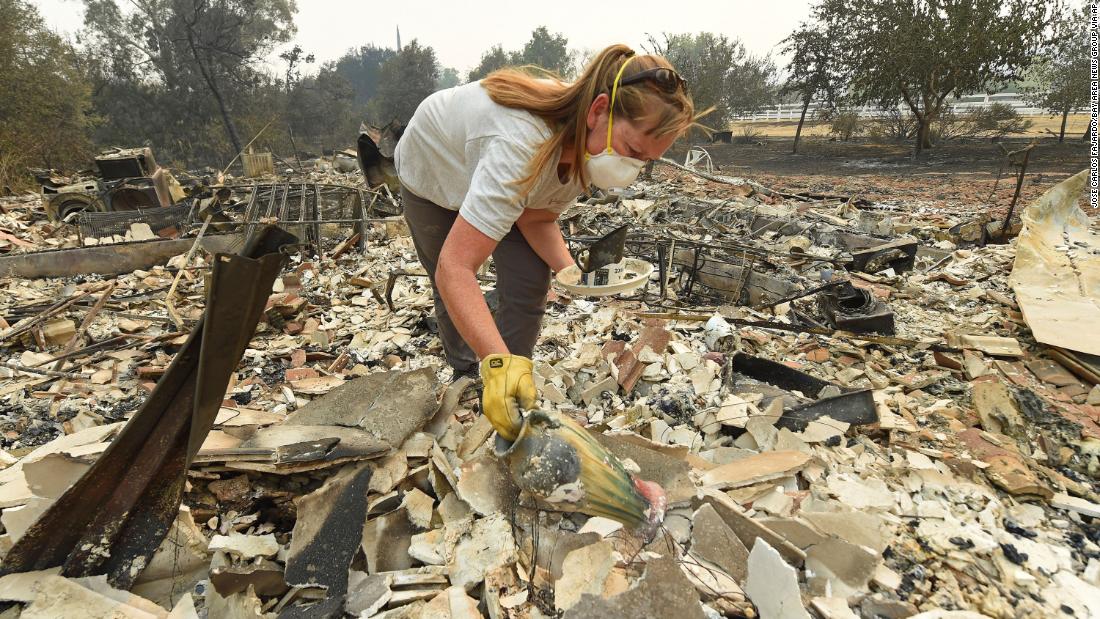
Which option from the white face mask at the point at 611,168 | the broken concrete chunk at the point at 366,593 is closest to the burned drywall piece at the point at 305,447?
the broken concrete chunk at the point at 366,593

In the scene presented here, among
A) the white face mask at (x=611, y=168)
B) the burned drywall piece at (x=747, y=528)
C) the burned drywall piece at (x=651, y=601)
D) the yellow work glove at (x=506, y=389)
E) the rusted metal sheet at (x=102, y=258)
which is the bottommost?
the burned drywall piece at (x=747, y=528)

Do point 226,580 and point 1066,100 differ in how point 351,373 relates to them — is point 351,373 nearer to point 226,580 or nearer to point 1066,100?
point 226,580

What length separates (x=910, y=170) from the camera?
15.4 m

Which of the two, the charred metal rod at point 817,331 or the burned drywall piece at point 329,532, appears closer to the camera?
the burned drywall piece at point 329,532

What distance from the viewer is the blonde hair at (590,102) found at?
143cm

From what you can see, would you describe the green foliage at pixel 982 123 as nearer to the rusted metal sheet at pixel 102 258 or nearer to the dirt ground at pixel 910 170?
the dirt ground at pixel 910 170

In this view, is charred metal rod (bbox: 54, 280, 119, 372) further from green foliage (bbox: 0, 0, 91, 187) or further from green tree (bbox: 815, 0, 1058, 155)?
green tree (bbox: 815, 0, 1058, 155)

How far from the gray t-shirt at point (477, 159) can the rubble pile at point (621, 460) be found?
659 mm

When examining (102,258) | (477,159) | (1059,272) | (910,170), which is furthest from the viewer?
(910,170)

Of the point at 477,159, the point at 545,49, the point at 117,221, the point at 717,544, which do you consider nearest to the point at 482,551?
the point at 717,544

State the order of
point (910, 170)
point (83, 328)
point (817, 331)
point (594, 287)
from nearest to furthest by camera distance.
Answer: point (594, 287) → point (817, 331) → point (83, 328) → point (910, 170)

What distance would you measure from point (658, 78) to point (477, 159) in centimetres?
61

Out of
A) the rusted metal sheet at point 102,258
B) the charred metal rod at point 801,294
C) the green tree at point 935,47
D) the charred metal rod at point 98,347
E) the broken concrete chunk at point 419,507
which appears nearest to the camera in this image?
the broken concrete chunk at point 419,507

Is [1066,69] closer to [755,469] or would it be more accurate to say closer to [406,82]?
[755,469]
